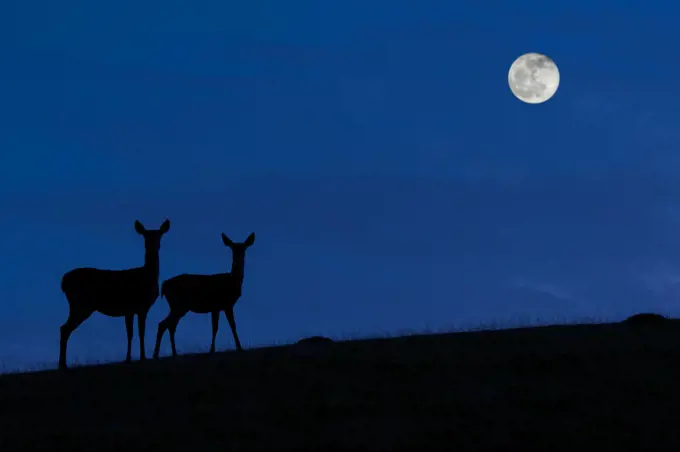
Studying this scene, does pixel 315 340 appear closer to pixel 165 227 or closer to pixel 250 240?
pixel 250 240

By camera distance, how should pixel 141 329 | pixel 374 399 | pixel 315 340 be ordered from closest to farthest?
pixel 374 399 → pixel 141 329 → pixel 315 340

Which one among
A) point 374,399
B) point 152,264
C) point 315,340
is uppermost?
point 152,264

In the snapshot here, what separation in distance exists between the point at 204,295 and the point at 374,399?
26.3 ft

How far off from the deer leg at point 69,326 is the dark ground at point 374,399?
1321 millimetres

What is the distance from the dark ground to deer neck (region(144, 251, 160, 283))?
2.12m

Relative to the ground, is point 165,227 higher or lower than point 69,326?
higher

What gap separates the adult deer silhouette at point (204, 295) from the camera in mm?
25297

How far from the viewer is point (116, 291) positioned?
23562 millimetres

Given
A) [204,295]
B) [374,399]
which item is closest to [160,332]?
[204,295]

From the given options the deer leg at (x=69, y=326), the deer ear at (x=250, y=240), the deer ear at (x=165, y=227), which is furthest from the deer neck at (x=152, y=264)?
the deer ear at (x=250, y=240)

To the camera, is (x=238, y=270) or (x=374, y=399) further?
(x=238, y=270)

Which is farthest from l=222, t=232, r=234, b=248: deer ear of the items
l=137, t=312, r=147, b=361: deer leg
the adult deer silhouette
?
l=137, t=312, r=147, b=361: deer leg

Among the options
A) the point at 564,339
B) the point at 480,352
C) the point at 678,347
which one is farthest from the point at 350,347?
the point at 678,347

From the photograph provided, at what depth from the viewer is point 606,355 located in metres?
21.6
